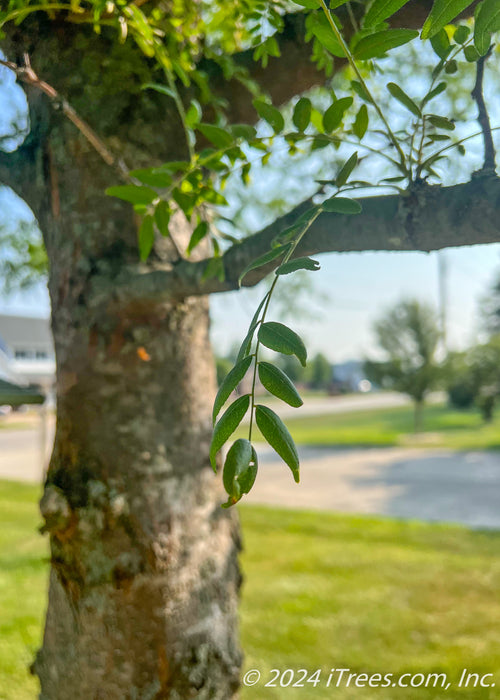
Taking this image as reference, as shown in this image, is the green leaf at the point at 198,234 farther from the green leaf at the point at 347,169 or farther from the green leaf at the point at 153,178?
the green leaf at the point at 347,169

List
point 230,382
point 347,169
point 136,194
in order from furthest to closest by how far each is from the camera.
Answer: point 136,194, point 347,169, point 230,382

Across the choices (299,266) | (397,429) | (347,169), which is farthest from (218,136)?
(397,429)

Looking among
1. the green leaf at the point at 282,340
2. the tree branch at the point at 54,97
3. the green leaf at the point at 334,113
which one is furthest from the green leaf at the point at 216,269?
the green leaf at the point at 282,340

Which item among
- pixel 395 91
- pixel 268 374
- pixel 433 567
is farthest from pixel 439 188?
pixel 433 567

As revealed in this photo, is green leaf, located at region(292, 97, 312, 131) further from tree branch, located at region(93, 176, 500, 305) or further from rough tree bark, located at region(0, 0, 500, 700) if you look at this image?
rough tree bark, located at region(0, 0, 500, 700)

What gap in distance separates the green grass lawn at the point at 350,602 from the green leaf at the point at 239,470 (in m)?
2.65

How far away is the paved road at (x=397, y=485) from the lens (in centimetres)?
793

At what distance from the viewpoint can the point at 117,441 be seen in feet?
5.30

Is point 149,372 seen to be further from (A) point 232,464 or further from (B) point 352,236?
(A) point 232,464

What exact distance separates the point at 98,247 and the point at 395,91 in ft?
3.13

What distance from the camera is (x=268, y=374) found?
30.6 inches

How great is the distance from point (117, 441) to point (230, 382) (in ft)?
3.19

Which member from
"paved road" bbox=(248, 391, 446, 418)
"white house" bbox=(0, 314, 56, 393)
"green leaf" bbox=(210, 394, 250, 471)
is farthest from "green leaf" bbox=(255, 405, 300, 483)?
"white house" bbox=(0, 314, 56, 393)

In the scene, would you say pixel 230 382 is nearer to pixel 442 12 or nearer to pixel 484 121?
pixel 442 12
